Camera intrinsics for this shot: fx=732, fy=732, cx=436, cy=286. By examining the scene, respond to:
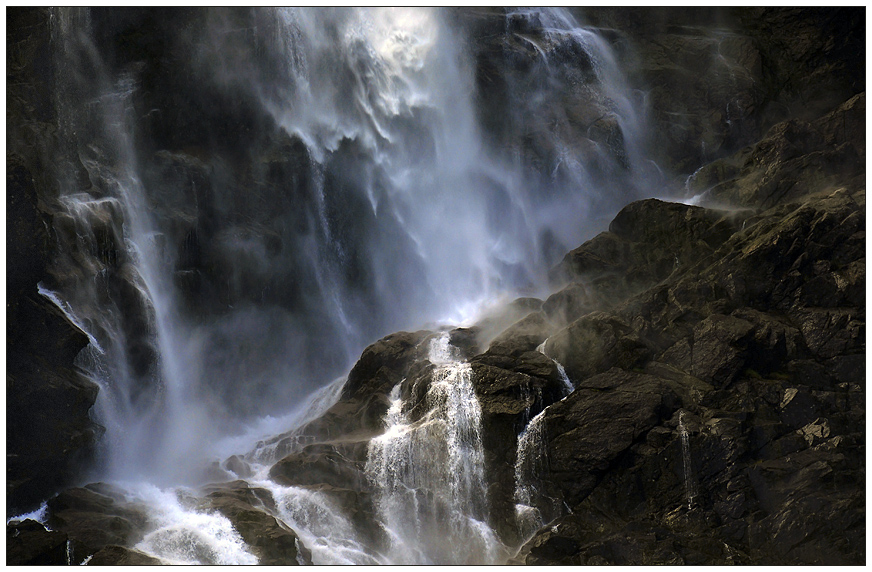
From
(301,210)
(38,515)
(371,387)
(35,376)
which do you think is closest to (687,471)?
(371,387)

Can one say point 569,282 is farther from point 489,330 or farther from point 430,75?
point 430,75

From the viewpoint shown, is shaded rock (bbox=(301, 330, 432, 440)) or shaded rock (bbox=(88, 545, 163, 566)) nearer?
shaded rock (bbox=(88, 545, 163, 566))

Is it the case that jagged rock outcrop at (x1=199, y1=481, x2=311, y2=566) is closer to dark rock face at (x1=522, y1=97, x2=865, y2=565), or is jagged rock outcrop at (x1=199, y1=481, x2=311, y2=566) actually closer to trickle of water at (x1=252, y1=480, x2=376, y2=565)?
trickle of water at (x1=252, y1=480, x2=376, y2=565)

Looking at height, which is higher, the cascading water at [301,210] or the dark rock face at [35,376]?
→ the cascading water at [301,210]

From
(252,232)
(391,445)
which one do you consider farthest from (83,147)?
(391,445)

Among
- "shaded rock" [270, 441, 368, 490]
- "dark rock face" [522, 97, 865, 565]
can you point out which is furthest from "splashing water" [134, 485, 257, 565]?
"dark rock face" [522, 97, 865, 565]

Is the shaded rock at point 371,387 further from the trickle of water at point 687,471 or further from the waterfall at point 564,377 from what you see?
the trickle of water at point 687,471

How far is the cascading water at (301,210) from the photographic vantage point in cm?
2534

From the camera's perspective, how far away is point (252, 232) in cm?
3294

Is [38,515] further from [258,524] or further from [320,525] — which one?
[320,525]

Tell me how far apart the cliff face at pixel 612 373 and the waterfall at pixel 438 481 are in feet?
1.35

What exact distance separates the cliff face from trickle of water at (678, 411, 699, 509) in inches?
2.1

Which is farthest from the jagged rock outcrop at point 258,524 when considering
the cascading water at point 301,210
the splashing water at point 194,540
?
the cascading water at point 301,210

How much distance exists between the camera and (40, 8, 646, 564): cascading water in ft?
83.1
